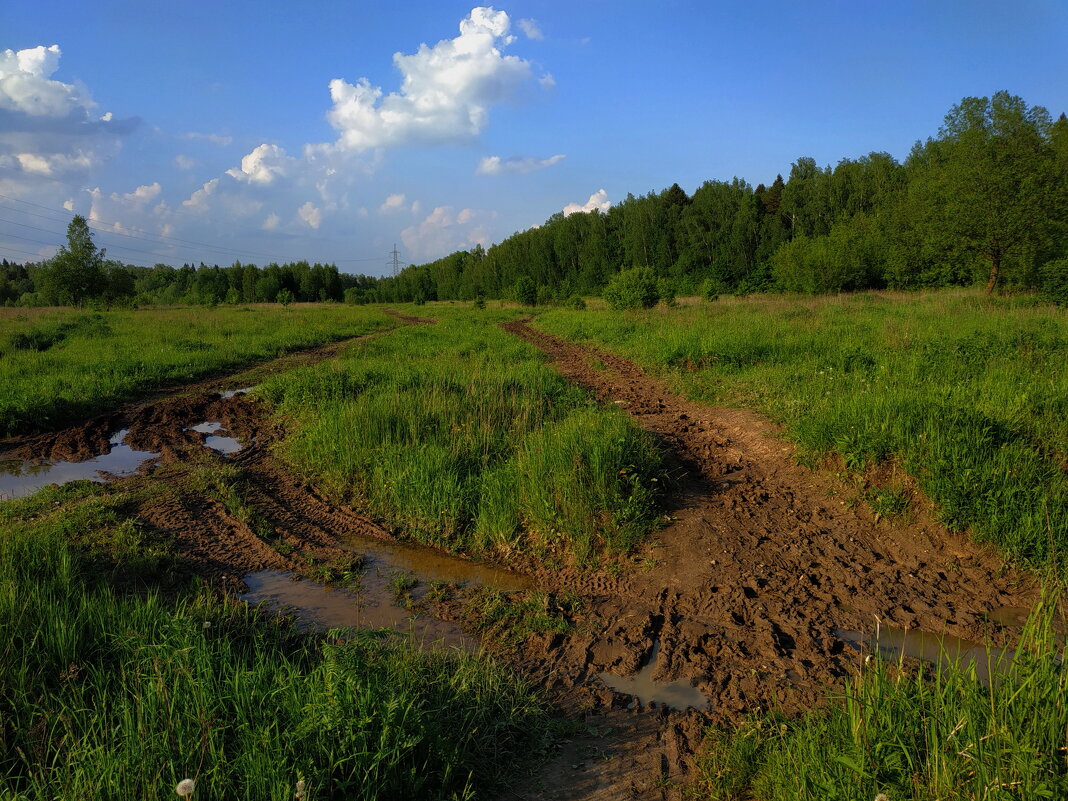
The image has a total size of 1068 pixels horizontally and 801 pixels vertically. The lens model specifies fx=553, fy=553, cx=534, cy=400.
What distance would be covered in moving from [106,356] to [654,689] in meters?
16.2

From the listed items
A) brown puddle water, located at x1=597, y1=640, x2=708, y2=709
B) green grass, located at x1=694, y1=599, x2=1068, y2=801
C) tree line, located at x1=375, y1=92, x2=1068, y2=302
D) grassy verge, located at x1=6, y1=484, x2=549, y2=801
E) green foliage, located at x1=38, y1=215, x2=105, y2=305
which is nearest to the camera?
green grass, located at x1=694, y1=599, x2=1068, y2=801

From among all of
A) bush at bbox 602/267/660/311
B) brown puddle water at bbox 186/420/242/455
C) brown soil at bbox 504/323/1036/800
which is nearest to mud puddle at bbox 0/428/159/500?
brown puddle water at bbox 186/420/242/455

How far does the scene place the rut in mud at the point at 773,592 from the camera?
3457 mm

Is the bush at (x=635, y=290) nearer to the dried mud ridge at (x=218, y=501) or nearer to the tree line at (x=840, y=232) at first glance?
the tree line at (x=840, y=232)

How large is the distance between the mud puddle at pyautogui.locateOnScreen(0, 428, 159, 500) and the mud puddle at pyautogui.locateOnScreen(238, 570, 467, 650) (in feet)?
12.5

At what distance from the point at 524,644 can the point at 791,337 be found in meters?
10.8

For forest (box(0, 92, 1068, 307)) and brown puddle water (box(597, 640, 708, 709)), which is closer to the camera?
brown puddle water (box(597, 640, 708, 709))

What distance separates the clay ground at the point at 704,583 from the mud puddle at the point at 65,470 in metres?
0.58

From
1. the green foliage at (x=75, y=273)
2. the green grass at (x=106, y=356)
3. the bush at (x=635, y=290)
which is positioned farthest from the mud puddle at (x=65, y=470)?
the green foliage at (x=75, y=273)

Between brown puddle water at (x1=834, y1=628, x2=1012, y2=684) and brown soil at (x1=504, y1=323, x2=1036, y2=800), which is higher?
brown soil at (x1=504, y1=323, x2=1036, y2=800)

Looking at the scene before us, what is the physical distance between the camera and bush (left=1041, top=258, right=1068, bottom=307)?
16.4m

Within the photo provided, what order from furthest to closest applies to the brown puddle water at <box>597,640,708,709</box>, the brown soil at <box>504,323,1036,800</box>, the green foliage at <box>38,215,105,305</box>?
the green foliage at <box>38,215,105,305</box> → the brown puddle water at <box>597,640,708,709</box> → the brown soil at <box>504,323,1036,800</box>

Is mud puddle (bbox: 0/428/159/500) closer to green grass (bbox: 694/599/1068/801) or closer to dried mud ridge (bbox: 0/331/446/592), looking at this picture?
dried mud ridge (bbox: 0/331/446/592)

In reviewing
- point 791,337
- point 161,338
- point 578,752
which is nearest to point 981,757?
point 578,752
